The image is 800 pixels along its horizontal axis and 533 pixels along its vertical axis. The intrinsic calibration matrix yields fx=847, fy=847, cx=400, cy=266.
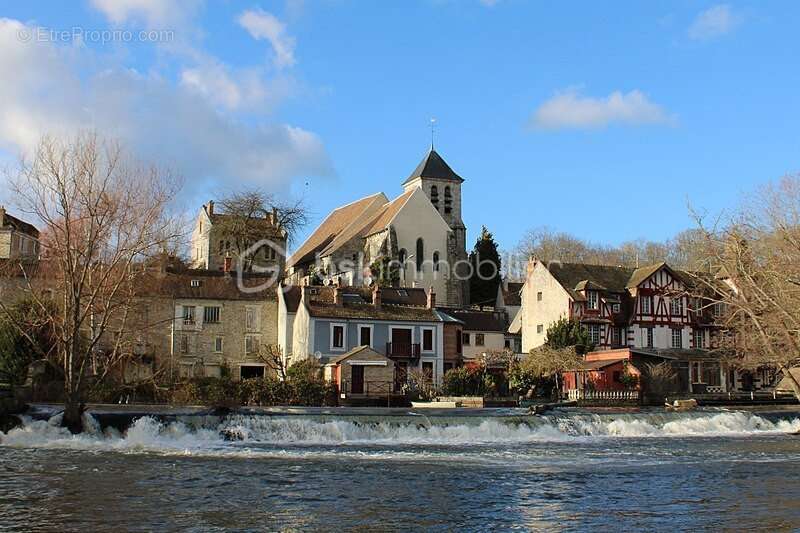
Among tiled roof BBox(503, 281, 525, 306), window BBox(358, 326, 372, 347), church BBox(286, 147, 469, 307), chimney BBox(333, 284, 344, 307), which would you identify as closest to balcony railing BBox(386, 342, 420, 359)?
window BBox(358, 326, 372, 347)

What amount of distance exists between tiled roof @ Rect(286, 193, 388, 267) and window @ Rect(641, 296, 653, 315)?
2803 centimetres

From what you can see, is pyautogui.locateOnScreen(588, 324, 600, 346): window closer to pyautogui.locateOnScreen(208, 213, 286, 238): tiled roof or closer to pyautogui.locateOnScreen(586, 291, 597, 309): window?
pyautogui.locateOnScreen(586, 291, 597, 309): window

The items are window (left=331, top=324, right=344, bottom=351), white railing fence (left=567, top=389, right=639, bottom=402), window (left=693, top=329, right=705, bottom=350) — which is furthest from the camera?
window (left=693, top=329, right=705, bottom=350)

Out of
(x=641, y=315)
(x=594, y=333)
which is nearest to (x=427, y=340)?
(x=594, y=333)

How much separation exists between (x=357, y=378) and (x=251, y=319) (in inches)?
367

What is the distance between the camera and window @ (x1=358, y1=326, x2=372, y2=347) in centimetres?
4950

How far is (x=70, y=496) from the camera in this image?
54.7ft

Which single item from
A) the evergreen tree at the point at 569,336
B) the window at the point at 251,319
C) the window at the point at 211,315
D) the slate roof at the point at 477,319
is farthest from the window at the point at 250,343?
the evergreen tree at the point at 569,336

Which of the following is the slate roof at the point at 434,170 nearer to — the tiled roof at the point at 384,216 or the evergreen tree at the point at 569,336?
the tiled roof at the point at 384,216

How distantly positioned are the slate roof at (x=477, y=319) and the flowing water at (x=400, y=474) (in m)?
25.9

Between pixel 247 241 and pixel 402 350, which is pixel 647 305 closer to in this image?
pixel 402 350

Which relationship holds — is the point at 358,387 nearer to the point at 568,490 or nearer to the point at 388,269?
the point at 388,269

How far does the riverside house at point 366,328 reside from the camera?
159 feet

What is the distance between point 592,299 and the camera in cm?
5828
